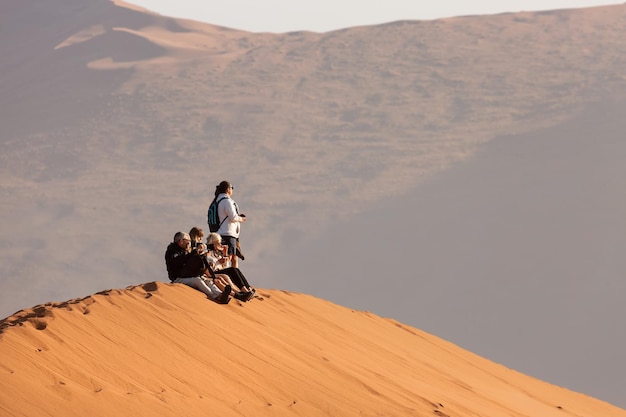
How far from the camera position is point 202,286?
12922 mm

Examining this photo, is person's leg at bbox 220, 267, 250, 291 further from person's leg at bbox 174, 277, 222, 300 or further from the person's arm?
the person's arm

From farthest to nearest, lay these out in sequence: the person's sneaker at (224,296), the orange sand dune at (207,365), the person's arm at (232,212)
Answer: the person's arm at (232,212) < the person's sneaker at (224,296) < the orange sand dune at (207,365)

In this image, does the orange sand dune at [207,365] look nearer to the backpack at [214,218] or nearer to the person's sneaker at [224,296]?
the person's sneaker at [224,296]

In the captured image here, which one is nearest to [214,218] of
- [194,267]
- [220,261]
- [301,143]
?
[220,261]

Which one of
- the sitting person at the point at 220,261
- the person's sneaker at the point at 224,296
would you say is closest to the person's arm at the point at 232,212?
the sitting person at the point at 220,261

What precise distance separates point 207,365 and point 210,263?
97.9 inches

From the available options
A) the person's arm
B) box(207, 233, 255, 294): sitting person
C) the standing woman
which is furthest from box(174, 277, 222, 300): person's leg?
the person's arm

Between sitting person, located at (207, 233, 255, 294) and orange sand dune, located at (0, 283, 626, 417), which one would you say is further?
sitting person, located at (207, 233, 255, 294)

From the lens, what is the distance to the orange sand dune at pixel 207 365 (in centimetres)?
945

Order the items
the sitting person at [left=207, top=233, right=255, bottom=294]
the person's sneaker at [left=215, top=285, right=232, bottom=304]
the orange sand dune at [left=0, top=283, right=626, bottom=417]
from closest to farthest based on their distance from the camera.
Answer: the orange sand dune at [left=0, top=283, right=626, bottom=417] → the person's sneaker at [left=215, top=285, right=232, bottom=304] → the sitting person at [left=207, top=233, right=255, bottom=294]

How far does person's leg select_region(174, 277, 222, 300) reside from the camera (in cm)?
1290

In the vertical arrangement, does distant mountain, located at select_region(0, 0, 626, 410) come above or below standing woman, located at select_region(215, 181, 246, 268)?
below

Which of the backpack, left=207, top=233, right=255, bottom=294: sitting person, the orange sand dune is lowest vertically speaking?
the orange sand dune

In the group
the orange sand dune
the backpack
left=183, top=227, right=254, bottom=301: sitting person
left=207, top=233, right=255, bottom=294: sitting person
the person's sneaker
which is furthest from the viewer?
the backpack
